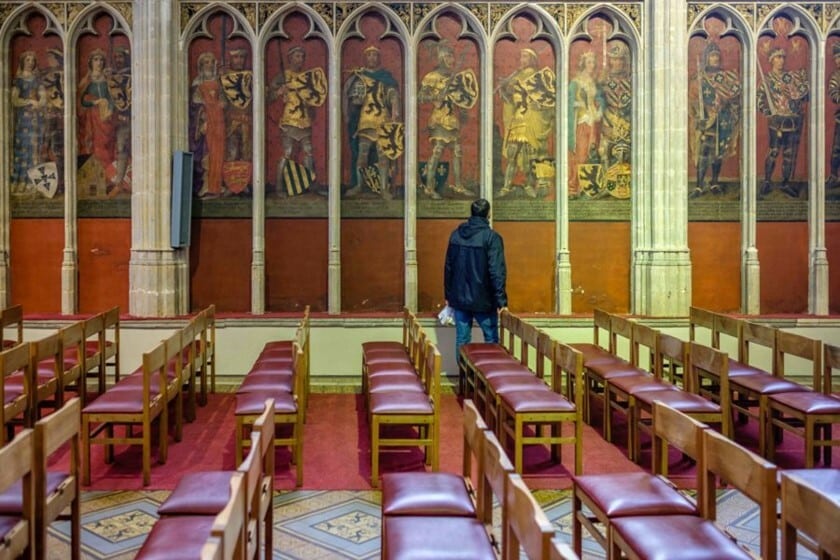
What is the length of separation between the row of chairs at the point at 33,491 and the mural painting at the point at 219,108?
5.87 meters

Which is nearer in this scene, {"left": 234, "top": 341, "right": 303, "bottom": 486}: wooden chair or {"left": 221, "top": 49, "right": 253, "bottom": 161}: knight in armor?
{"left": 234, "top": 341, "right": 303, "bottom": 486}: wooden chair

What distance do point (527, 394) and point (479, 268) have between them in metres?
2.66

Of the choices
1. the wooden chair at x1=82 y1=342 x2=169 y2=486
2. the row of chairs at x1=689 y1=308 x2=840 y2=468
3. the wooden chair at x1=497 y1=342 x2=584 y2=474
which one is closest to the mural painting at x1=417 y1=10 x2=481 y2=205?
the row of chairs at x1=689 y1=308 x2=840 y2=468

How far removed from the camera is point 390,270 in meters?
9.42

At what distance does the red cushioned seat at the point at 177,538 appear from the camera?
2834 millimetres

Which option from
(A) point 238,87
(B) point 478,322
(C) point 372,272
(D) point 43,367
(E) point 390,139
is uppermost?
(A) point 238,87

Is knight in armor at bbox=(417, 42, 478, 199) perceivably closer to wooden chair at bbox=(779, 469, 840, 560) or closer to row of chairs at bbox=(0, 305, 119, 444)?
row of chairs at bbox=(0, 305, 119, 444)

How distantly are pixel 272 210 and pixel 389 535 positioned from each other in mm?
6756

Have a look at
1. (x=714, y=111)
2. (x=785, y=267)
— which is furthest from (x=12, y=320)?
(x=785, y=267)

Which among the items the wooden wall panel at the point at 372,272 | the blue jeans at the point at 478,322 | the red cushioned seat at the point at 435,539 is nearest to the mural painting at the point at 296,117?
the wooden wall panel at the point at 372,272

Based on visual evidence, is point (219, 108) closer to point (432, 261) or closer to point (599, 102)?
point (432, 261)

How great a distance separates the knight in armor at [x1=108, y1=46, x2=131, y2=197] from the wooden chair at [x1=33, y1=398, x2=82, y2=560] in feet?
20.1

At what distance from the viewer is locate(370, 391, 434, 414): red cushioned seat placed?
5.18 metres

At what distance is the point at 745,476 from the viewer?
2.99 metres
